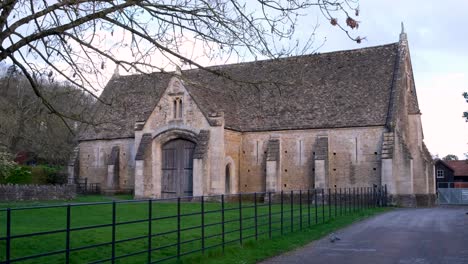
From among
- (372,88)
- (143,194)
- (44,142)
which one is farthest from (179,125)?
(44,142)

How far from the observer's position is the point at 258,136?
38.5 m

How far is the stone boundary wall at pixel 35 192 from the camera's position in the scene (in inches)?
1291

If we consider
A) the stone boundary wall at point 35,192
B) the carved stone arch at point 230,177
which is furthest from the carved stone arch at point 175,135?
the stone boundary wall at point 35,192

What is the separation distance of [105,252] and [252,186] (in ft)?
84.3

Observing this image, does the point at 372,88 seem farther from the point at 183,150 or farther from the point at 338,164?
the point at 183,150

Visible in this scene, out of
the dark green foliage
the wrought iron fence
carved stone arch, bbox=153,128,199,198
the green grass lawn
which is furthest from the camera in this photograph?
the dark green foliage

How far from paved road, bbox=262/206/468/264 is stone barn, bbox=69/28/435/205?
14722 millimetres

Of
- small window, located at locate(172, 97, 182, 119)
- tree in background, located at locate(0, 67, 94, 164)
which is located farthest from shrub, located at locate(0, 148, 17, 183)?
tree in background, located at locate(0, 67, 94, 164)

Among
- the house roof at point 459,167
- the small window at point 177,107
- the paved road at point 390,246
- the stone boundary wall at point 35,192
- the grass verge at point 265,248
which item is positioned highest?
Answer: the small window at point 177,107

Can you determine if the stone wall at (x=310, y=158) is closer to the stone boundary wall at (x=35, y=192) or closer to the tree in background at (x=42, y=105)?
the stone boundary wall at (x=35, y=192)

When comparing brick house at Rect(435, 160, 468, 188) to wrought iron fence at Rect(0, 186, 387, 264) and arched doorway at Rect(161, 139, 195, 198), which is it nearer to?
arched doorway at Rect(161, 139, 195, 198)

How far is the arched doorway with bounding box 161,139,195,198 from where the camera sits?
3738cm

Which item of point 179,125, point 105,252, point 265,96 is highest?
point 265,96

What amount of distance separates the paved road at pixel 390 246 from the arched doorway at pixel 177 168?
722 inches
